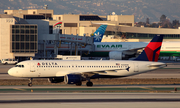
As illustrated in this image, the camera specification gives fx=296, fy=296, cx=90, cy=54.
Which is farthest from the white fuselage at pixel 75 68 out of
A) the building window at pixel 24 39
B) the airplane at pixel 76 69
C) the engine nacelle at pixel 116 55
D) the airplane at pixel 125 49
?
the airplane at pixel 125 49

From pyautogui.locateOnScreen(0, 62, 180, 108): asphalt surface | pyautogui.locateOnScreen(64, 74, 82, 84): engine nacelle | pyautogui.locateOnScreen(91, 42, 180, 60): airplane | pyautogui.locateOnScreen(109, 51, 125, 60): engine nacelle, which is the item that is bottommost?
pyautogui.locateOnScreen(0, 62, 180, 108): asphalt surface

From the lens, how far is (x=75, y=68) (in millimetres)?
40188

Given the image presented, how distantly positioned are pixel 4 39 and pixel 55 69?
45.7 meters

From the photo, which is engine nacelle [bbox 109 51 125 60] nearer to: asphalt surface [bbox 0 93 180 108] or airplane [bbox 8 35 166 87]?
airplane [bbox 8 35 166 87]

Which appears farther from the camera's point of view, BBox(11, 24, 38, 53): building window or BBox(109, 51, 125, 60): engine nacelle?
BBox(109, 51, 125, 60): engine nacelle

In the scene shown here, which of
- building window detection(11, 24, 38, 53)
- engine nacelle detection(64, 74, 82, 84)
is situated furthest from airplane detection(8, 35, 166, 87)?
building window detection(11, 24, 38, 53)

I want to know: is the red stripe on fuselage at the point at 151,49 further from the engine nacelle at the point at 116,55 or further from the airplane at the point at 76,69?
the engine nacelle at the point at 116,55

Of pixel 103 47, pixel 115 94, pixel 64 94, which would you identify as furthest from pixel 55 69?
pixel 103 47

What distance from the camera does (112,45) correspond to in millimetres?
90125

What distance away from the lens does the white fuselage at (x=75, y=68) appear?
127 feet

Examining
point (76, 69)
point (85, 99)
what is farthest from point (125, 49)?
point (85, 99)

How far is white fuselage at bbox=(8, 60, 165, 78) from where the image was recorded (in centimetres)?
3878

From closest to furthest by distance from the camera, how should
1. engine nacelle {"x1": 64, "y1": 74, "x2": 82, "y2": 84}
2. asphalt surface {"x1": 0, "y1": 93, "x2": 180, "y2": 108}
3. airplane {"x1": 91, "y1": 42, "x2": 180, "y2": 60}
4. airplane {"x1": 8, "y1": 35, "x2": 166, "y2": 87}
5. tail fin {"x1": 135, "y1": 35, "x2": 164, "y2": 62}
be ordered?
asphalt surface {"x1": 0, "y1": 93, "x2": 180, "y2": 108}
engine nacelle {"x1": 64, "y1": 74, "x2": 82, "y2": 84}
airplane {"x1": 8, "y1": 35, "x2": 166, "y2": 87}
tail fin {"x1": 135, "y1": 35, "x2": 164, "y2": 62}
airplane {"x1": 91, "y1": 42, "x2": 180, "y2": 60}

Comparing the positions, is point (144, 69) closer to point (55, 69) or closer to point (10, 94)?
point (55, 69)
